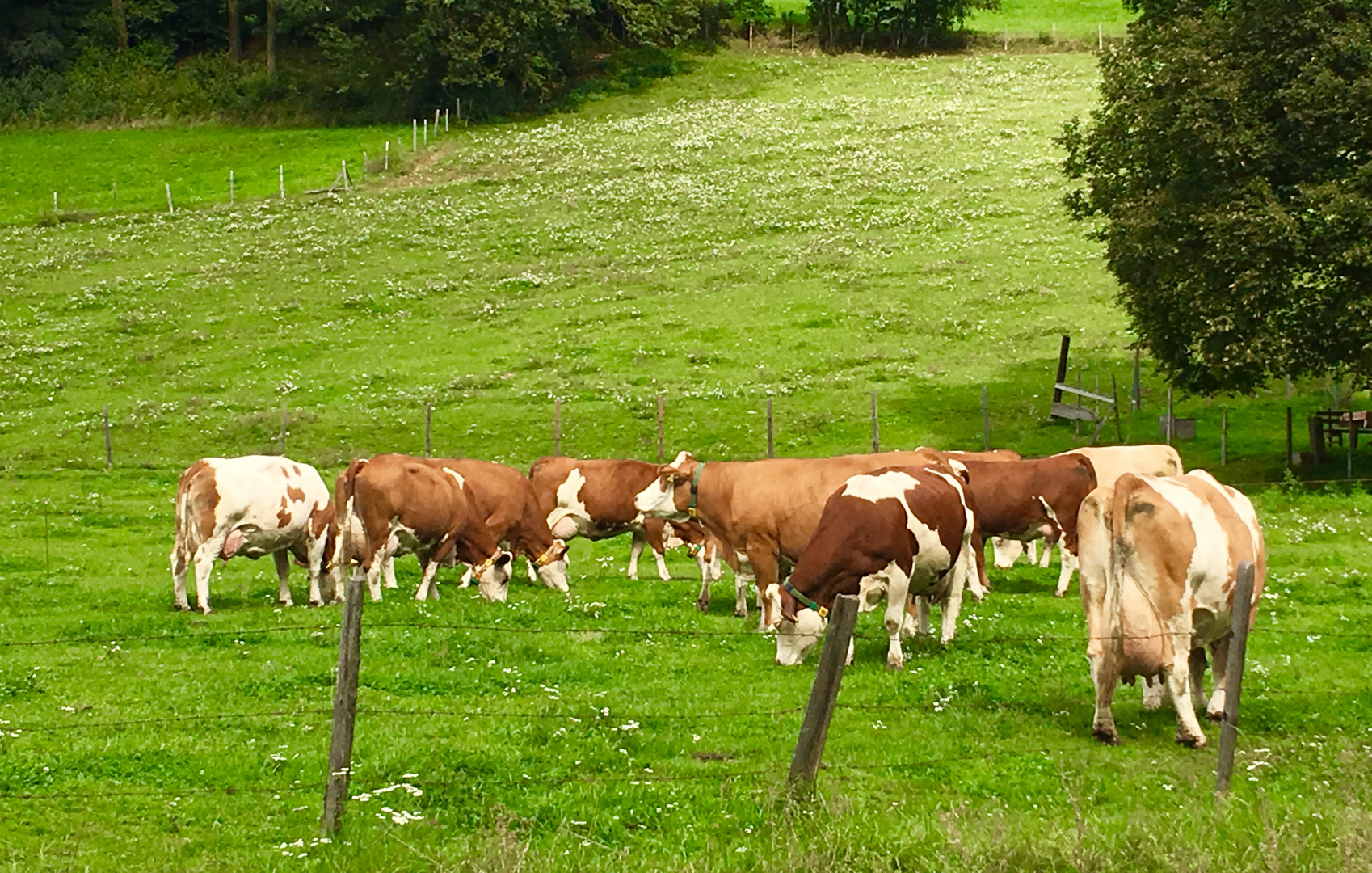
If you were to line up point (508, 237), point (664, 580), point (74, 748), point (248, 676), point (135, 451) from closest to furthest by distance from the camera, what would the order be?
point (74, 748), point (248, 676), point (664, 580), point (135, 451), point (508, 237)

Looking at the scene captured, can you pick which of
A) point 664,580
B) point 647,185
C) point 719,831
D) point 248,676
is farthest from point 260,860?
point 647,185

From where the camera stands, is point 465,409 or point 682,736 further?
point 465,409

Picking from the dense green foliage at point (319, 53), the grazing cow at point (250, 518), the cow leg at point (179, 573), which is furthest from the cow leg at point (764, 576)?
the dense green foliage at point (319, 53)

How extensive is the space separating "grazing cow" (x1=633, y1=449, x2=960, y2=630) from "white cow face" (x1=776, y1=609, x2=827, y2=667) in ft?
3.75

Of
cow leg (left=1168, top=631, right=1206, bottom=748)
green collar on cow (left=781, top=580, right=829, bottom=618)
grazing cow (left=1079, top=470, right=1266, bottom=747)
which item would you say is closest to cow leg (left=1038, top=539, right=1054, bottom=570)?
green collar on cow (left=781, top=580, right=829, bottom=618)

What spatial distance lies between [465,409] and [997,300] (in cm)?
1793

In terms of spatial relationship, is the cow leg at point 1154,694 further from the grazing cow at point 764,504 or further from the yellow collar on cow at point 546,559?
the yellow collar on cow at point 546,559

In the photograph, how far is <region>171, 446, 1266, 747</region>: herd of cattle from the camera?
512 inches

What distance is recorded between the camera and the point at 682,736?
13289 mm

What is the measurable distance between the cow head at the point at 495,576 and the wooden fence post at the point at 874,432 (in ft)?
50.5

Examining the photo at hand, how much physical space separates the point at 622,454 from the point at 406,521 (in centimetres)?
1531

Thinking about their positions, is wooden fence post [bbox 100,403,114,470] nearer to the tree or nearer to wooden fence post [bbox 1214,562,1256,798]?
the tree

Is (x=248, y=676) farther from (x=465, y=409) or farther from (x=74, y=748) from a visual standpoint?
(x=465, y=409)

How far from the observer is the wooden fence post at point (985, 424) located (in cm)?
3716
